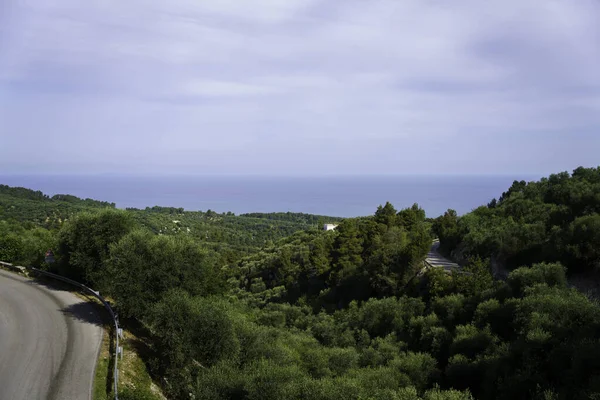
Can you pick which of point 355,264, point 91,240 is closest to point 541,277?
point 355,264

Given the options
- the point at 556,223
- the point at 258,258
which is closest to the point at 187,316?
the point at 556,223

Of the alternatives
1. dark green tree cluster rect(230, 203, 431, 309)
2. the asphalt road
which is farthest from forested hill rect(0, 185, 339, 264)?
dark green tree cluster rect(230, 203, 431, 309)

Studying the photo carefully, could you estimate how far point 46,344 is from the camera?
17.2 meters

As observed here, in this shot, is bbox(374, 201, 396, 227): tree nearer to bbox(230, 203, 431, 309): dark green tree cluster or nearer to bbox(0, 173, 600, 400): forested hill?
bbox(230, 203, 431, 309): dark green tree cluster

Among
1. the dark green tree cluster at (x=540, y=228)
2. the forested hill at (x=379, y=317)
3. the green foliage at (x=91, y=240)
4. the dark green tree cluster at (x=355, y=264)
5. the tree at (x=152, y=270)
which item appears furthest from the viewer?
the dark green tree cluster at (x=355, y=264)

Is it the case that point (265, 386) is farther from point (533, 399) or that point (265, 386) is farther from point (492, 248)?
point (492, 248)

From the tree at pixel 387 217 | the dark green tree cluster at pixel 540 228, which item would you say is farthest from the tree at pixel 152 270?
the tree at pixel 387 217

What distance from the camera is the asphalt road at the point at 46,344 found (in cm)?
1397

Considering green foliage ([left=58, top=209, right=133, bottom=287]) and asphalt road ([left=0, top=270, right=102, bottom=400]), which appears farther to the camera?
green foliage ([left=58, top=209, right=133, bottom=287])

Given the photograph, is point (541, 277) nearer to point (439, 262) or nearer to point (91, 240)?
point (439, 262)

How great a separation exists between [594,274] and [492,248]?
8352 millimetres

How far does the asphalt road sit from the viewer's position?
13969mm

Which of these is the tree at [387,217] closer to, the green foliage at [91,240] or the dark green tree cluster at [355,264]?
the dark green tree cluster at [355,264]

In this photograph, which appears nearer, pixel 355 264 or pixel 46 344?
pixel 46 344
